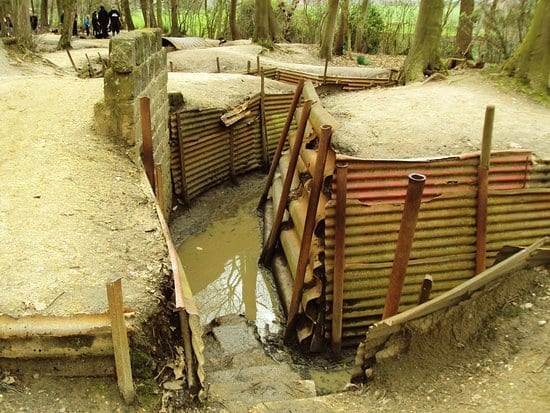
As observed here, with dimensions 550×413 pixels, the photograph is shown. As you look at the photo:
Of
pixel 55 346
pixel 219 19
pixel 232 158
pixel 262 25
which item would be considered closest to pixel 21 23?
pixel 232 158

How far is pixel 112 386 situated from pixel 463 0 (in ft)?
63.4

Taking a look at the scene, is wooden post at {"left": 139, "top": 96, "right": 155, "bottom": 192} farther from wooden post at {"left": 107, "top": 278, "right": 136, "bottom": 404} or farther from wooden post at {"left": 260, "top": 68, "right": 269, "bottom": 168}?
wooden post at {"left": 260, "top": 68, "right": 269, "bottom": 168}

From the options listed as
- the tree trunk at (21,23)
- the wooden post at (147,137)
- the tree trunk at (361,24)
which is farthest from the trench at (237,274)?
the tree trunk at (361,24)

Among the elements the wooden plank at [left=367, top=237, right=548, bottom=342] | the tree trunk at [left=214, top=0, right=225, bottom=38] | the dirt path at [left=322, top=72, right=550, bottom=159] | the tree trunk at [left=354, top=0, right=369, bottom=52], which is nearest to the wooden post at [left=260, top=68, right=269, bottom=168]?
the dirt path at [left=322, top=72, right=550, bottom=159]

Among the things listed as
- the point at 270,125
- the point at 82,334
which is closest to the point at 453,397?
the point at 82,334

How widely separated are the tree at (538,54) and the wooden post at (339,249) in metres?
6.56

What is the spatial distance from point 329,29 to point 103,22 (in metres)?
10.7

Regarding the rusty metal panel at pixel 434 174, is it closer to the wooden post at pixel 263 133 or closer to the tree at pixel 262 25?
the wooden post at pixel 263 133

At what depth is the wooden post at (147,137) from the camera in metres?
5.68

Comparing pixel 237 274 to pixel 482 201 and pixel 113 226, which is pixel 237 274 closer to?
pixel 113 226

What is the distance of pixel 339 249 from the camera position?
550 cm

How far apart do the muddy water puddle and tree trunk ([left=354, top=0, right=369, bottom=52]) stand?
64.3 ft

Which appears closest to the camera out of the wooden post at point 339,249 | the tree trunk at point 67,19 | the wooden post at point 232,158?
the wooden post at point 339,249

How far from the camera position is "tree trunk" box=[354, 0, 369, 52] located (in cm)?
2659
